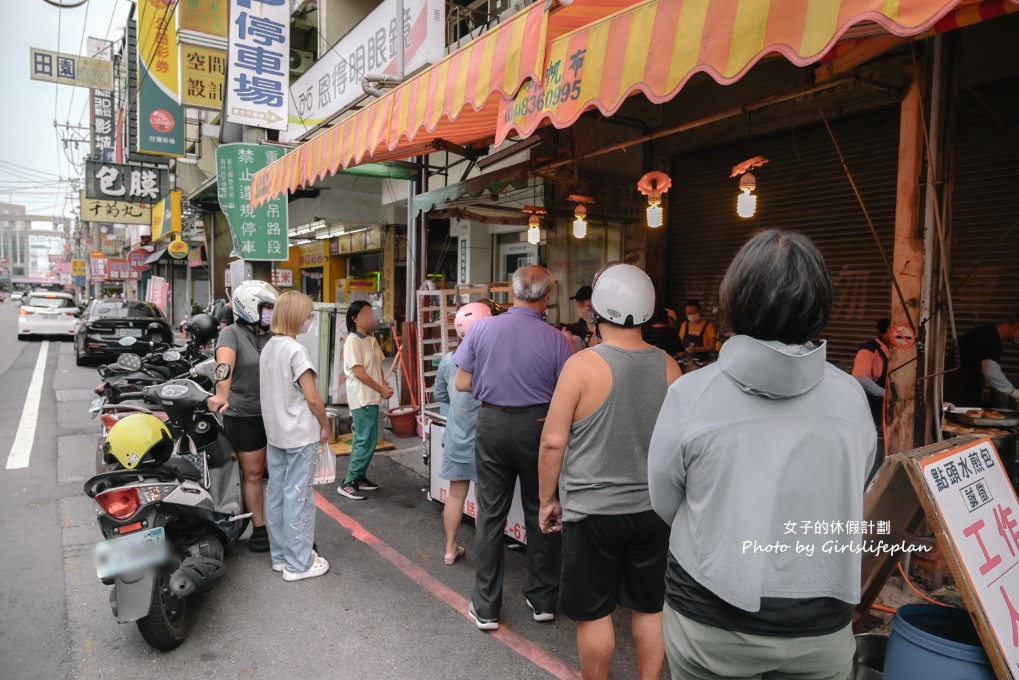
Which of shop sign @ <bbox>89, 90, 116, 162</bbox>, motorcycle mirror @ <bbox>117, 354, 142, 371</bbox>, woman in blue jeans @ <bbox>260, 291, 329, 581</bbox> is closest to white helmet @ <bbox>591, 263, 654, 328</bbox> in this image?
woman in blue jeans @ <bbox>260, 291, 329, 581</bbox>

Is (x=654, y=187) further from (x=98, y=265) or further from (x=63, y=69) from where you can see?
(x=98, y=265)

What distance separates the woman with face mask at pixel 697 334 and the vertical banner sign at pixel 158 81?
11.3 m

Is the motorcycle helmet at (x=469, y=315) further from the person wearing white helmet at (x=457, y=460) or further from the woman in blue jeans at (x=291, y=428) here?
the woman in blue jeans at (x=291, y=428)

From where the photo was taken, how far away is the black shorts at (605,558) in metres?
2.46

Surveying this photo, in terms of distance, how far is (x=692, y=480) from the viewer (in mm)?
1584

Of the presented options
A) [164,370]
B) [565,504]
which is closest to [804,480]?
[565,504]

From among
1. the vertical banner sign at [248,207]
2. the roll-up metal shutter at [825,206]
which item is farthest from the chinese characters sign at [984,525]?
the vertical banner sign at [248,207]

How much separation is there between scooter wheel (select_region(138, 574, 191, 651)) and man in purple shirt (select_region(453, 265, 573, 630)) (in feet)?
5.32

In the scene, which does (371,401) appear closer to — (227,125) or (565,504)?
(565,504)

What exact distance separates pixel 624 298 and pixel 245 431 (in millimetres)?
3020

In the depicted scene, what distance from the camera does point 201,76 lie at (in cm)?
1148

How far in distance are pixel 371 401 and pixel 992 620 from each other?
4.66 metres

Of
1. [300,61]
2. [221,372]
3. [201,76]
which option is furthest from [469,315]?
[300,61]

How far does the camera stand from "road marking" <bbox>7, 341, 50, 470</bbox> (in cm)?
670
